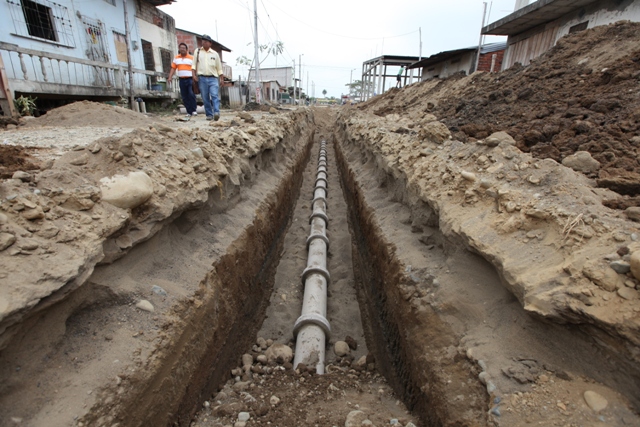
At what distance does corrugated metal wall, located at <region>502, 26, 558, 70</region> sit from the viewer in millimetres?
10562

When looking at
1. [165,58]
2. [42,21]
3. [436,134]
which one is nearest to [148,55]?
[165,58]

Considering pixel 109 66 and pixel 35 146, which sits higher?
pixel 109 66

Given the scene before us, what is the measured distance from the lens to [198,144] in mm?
4422

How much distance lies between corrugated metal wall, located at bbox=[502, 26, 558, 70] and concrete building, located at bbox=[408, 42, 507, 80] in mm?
2145

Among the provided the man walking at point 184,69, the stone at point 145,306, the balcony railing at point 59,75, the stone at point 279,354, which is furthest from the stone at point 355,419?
the balcony railing at point 59,75

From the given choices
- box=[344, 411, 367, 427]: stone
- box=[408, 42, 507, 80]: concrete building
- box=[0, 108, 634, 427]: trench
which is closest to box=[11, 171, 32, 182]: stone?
box=[0, 108, 634, 427]: trench

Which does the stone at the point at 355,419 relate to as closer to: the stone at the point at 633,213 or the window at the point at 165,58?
the stone at the point at 633,213

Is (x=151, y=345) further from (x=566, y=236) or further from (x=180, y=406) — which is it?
(x=566, y=236)

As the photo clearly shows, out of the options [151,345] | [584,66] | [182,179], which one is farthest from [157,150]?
[584,66]

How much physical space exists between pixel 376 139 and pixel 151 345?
606cm

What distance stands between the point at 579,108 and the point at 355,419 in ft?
16.8

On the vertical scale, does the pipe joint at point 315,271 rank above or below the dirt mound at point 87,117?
below

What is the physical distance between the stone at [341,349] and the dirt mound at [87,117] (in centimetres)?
530

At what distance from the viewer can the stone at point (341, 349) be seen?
380 centimetres
